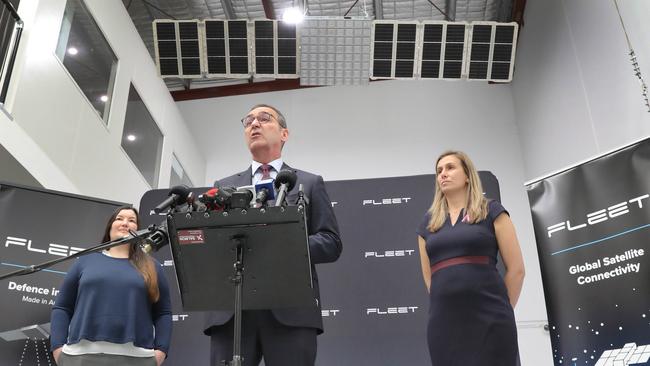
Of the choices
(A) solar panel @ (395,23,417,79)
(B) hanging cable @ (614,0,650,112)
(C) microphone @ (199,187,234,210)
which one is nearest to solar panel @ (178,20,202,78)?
(A) solar panel @ (395,23,417,79)

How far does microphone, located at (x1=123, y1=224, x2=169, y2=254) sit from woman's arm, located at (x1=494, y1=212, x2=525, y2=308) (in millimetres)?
1448

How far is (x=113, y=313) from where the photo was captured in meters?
2.67

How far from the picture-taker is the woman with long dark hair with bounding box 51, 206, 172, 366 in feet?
8.50

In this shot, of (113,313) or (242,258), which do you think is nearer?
(242,258)

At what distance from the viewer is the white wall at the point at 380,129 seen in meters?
8.34

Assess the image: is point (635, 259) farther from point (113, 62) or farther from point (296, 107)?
point (296, 107)

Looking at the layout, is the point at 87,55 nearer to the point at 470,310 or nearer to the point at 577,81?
the point at 470,310

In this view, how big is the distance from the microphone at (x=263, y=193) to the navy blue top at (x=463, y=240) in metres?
0.95

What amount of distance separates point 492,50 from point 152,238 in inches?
229

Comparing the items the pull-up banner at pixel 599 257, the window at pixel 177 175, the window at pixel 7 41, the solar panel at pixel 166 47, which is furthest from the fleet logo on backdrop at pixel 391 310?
the window at pixel 177 175

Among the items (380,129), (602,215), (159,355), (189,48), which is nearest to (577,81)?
(380,129)

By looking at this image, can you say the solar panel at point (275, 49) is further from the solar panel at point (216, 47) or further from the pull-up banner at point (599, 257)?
the pull-up banner at point (599, 257)

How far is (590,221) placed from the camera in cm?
347

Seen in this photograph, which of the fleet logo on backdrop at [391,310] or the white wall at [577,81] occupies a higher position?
the white wall at [577,81]
